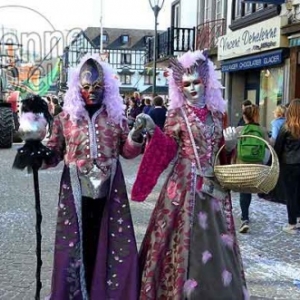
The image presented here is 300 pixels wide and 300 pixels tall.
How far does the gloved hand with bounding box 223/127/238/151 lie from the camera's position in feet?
11.7

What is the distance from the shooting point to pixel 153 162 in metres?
3.49

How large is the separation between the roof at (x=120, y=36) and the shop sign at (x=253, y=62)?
53.7 m

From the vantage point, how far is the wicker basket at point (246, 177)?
3377 millimetres

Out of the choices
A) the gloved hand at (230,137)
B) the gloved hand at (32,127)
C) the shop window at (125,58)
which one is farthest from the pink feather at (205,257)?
the shop window at (125,58)

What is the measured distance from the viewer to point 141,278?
358cm

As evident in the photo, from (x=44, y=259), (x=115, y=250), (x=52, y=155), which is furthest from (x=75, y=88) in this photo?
(x=44, y=259)

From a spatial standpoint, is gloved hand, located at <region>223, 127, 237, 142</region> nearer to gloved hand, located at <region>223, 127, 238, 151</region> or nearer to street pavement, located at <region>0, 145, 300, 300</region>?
gloved hand, located at <region>223, 127, 238, 151</region>

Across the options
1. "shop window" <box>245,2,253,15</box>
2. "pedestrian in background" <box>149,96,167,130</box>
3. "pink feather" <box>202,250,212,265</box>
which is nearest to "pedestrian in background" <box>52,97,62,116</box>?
"pedestrian in background" <box>149,96,167,130</box>

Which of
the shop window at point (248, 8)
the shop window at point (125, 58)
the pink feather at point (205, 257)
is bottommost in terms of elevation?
the pink feather at point (205, 257)

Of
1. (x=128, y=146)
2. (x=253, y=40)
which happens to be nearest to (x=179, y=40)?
Answer: (x=253, y=40)

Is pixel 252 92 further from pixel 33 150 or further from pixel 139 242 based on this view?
pixel 33 150

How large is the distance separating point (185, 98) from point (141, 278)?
121 cm

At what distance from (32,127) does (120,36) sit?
227 feet

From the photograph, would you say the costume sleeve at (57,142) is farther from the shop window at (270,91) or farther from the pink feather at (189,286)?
the shop window at (270,91)
